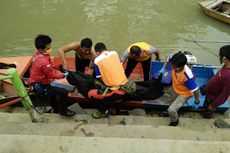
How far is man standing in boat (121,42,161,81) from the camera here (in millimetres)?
6324

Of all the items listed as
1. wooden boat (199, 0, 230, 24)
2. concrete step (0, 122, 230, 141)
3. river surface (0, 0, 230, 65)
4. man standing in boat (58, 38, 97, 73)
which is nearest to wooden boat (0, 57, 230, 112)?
man standing in boat (58, 38, 97, 73)

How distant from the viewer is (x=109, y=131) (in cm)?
475

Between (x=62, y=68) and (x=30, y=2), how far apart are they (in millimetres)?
7856

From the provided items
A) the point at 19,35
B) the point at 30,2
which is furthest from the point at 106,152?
the point at 30,2

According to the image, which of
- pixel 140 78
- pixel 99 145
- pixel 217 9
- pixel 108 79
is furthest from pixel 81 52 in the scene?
pixel 217 9

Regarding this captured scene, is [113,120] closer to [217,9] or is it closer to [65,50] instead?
[65,50]

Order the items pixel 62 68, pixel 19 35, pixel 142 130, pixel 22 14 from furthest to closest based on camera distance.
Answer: pixel 22 14 → pixel 19 35 → pixel 62 68 → pixel 142 130

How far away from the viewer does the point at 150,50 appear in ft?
21.7

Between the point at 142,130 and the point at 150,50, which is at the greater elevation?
the point at 150,50

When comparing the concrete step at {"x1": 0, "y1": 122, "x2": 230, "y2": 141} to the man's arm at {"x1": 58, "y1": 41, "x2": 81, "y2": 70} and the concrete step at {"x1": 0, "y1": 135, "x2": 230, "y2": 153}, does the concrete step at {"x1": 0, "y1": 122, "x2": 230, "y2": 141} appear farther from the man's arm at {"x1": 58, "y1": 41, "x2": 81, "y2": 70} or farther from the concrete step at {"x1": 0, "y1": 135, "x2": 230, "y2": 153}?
the man's arm at {"x1": 58, "y1": 41, "x2": 81, "y2": 70}

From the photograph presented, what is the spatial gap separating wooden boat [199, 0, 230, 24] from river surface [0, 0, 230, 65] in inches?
13.2

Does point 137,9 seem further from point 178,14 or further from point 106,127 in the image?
point 106,127

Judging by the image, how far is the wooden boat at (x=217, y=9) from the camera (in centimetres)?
1133

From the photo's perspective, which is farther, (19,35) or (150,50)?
(19,35)
